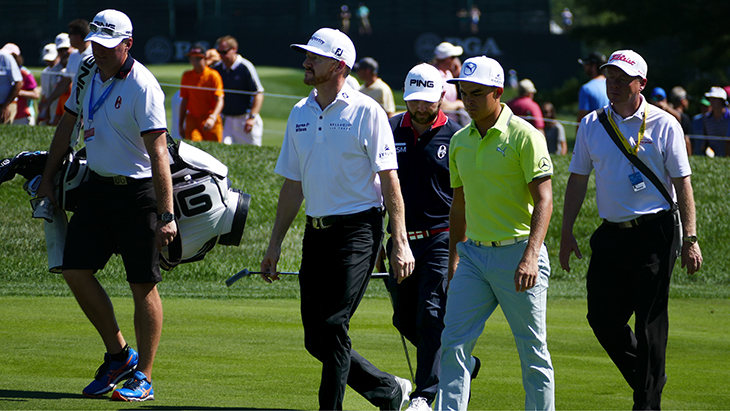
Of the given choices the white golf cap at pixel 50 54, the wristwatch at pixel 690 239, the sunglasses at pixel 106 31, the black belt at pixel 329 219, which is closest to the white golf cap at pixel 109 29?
the sunglasses at pixel 106 31

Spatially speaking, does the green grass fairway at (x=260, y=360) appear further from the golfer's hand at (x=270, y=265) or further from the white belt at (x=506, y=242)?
the white belt at (x=506, y=242)

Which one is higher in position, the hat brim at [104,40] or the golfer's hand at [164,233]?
the hat brim at [104,40]

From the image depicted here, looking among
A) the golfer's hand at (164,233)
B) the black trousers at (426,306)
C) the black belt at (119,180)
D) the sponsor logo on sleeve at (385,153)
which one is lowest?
the black trousers at (426,306)

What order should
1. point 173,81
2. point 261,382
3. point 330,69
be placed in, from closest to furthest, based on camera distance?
point 330,69, point 261,382, point 173,81

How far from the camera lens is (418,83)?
6078 millimetres

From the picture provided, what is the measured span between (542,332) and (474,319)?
0.33 metres

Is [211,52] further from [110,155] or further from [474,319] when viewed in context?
[474,319]

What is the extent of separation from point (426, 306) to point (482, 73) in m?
1.51

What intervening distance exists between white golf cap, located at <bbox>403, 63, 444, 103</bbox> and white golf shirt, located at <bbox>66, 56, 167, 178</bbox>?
1.53m

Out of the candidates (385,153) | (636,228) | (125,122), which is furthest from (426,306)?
(125,122)

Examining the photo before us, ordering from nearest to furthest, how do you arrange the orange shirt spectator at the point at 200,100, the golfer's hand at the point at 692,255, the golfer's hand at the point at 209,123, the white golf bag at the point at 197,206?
the golfer's hand at the point at 692,255
the white golf bag at the point at 197,206
the orange shirt spectator at the point at 200,100
the golfer's hand at the point at 209,123

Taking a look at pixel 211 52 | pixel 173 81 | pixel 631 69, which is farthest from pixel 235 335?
pixel 173 81

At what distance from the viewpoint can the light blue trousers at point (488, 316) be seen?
15.2ft

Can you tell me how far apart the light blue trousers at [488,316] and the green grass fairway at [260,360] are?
2.82 feet
